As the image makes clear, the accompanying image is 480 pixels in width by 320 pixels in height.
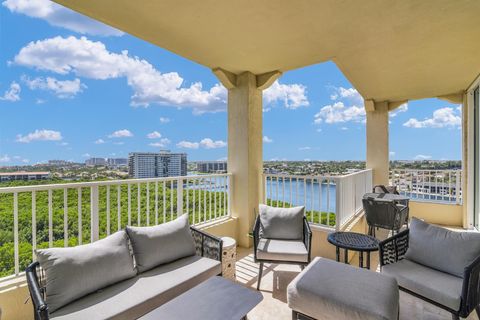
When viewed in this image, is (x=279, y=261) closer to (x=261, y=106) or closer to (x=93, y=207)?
(x=93, y=207)

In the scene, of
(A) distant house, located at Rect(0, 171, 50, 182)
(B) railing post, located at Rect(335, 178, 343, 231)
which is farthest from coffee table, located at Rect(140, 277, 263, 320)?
(B) railing post, located at Rect(335, 178, 343, 231)

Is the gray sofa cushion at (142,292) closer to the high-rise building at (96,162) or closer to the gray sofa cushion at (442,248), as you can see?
the gray sofa cushion at (442,248)

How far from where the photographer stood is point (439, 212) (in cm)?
542

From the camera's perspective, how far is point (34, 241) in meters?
2.10

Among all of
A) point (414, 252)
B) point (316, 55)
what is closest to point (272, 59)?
point (316, 55)

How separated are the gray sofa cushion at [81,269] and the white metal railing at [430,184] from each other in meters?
6.73

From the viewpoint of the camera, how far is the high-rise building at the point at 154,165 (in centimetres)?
320

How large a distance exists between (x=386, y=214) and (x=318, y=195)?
1.06m

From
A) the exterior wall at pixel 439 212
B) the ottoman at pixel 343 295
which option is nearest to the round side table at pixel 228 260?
the ottoman at pixel 343 295

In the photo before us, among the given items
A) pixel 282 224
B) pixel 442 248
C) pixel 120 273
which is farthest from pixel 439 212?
pixel 120 273

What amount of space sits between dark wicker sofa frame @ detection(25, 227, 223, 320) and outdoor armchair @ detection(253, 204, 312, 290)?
0.54 metres

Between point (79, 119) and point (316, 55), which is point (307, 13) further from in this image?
point (79, 119)

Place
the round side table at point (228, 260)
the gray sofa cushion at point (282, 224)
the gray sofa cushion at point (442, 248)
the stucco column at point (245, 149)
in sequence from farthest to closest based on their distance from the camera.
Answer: the stucco column at point (245, 149)
the gray sofa cushion at point (282, 224)
the round side table at point (228, 260)
the gray sofa cushion at point (442, 248)

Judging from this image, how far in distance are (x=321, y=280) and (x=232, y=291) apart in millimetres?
758
